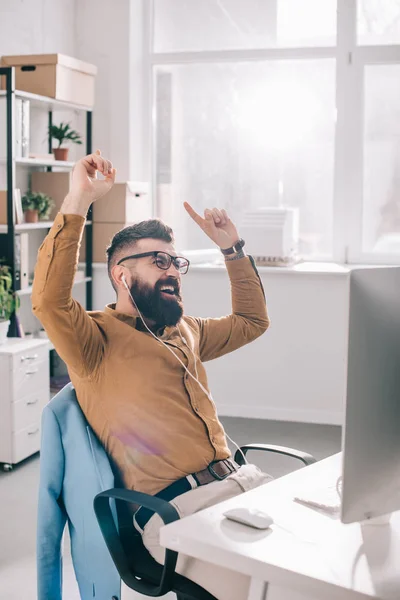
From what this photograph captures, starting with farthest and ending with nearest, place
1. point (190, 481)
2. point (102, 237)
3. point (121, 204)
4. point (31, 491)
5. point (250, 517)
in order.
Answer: point (102, 237) < point (121, 204) < point (31, 491) < point (190, 481) < point (250, 517)

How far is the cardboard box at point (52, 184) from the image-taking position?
4711 mm

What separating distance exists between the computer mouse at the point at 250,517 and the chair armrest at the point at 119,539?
0.26m

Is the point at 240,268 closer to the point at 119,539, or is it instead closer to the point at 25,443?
the point at 119,539

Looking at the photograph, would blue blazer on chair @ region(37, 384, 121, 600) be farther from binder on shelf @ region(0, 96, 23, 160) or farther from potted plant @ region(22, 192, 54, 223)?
potted plant @ region(22, 192, 54, 223)

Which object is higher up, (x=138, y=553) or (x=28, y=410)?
(x=138, y=553)

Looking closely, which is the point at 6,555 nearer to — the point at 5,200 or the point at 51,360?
the point at 5,200

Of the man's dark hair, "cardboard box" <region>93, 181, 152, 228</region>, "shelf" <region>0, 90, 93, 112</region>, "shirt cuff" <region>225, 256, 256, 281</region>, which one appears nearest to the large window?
"cardboard box" <region>93, 181, 152, 228</region>

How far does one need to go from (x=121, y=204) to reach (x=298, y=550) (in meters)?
3.80

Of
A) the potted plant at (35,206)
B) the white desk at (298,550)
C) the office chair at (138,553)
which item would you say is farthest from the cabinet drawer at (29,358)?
the white desk at (298,550)

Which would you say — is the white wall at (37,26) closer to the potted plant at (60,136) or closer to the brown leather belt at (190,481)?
the potted plant at (60,136)

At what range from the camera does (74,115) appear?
521cm

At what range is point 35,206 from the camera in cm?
450

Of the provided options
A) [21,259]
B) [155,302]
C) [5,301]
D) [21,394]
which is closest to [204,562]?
[155,302]

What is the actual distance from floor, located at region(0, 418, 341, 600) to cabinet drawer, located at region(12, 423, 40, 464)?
55 mm
